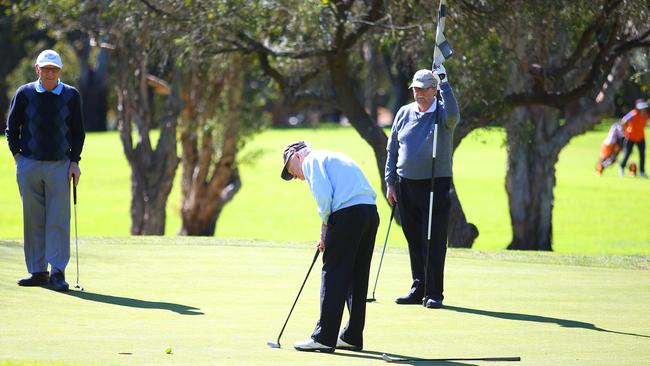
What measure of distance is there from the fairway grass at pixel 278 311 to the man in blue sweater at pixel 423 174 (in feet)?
1.16

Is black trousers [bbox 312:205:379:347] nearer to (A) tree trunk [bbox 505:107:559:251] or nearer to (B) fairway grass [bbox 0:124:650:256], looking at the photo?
(A) tree trunk [bbox 505:107:559:251]

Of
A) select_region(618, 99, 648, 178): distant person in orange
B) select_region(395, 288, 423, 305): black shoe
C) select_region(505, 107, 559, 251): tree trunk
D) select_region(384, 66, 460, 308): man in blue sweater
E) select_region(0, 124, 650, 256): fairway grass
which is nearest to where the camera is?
select_region(384, 66, 460, 308): man in blue sweater

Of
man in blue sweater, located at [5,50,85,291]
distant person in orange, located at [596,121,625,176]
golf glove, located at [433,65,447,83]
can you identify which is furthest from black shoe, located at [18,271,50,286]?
distant person in orange, located at [596,121,625,176]

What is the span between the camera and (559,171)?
4050 cm

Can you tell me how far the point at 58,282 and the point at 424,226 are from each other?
10.3ft

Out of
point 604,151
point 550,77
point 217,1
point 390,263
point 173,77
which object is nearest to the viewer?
point 390,263

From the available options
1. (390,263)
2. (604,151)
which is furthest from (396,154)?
(604,151)

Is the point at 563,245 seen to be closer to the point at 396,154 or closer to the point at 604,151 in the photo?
the point at 604,151

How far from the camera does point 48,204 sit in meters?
10.6

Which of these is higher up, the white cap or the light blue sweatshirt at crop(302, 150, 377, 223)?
the white cap

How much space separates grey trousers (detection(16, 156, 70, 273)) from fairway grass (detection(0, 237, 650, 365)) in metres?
0.37

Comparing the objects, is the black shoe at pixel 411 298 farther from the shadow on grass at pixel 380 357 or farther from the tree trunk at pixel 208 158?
the tree trunk at pixel 208 158

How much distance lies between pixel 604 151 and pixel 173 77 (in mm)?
16995

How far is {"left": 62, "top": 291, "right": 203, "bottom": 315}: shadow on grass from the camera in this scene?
372 inches
